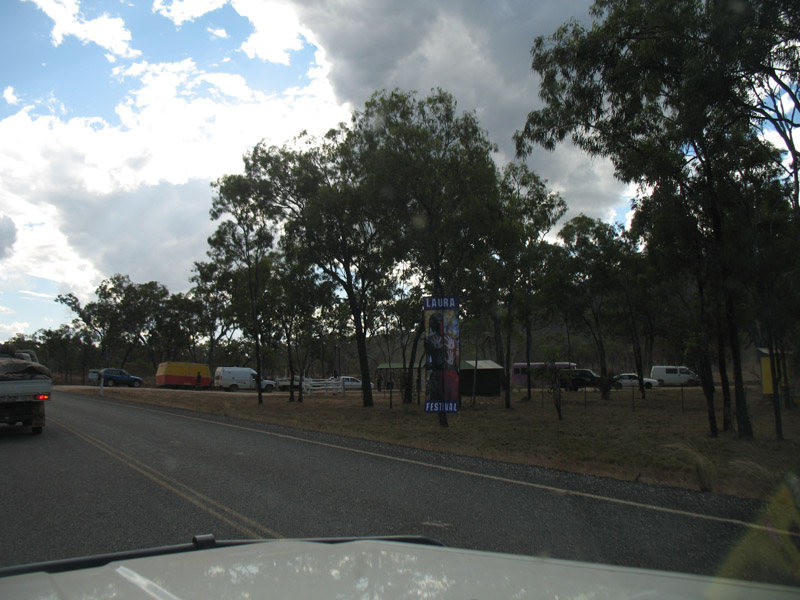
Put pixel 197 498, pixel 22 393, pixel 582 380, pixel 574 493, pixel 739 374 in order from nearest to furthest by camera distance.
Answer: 1. pixel 197 498
2. pixel 574 493
3. pixel 22 393
4. pixel 739 374
5. pixel 582 380

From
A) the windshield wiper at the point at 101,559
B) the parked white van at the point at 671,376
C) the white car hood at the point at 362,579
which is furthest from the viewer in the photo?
the parked white van at the point at 671,376

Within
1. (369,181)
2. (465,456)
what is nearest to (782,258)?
(465,456)

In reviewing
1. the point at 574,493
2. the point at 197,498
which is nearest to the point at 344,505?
the point at 197,498

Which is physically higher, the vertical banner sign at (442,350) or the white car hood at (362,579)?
the vertical banner sign at (442,350)

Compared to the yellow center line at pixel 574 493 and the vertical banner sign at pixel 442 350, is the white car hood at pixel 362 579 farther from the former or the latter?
the vertical banner sign at pixel 442 350

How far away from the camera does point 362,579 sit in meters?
2.35

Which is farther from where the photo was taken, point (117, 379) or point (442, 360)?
point (117, 379)

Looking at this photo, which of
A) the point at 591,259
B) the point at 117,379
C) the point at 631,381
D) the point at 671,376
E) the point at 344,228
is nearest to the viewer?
the point at 344,228

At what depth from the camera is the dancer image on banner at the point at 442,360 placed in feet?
54.4

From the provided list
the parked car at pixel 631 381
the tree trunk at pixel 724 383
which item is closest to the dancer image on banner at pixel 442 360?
the tree trunk at pixel 724 383

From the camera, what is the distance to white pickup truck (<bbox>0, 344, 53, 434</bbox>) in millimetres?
12829

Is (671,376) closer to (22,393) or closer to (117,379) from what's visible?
(117,379)

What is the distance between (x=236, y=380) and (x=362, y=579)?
53.8 metres

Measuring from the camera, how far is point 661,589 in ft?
7.07
